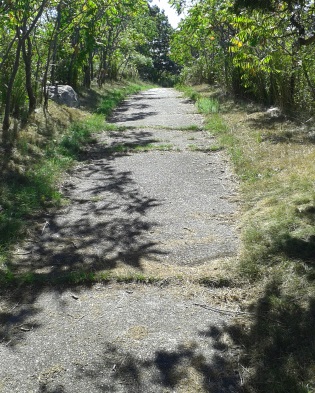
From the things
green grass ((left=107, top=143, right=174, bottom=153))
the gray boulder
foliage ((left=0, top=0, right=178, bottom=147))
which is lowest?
green grass ((left=107, top=143, right=174, bottom=153))

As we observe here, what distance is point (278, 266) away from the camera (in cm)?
392

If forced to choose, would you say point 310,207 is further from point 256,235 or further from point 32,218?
point 32,218

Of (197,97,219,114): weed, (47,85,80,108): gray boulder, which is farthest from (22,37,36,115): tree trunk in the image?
(197,97,219,114): weed

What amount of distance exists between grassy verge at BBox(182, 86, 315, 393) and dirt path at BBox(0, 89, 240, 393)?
0.58 feet

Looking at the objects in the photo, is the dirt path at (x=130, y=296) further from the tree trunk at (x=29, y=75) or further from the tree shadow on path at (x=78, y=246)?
the tree trunk at (x=29, y=75)

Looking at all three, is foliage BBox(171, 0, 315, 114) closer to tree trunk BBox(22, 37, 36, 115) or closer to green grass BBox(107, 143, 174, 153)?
green grass BBox(107, 143, 174, 153)

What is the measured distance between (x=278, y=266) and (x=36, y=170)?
4.44 metres

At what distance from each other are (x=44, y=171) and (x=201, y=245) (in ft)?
→ 11.2

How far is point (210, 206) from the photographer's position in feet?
19.3

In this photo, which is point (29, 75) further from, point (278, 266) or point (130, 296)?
point (278, 266)

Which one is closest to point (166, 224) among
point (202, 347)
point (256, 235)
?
point (256, 235)

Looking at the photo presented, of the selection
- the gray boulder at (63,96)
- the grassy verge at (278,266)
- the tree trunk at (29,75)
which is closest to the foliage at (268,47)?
the grassy verge at (278,266)

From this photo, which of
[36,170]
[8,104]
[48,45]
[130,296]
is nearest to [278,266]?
[130,296]

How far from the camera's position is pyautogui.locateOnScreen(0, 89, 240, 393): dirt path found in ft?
9.50
